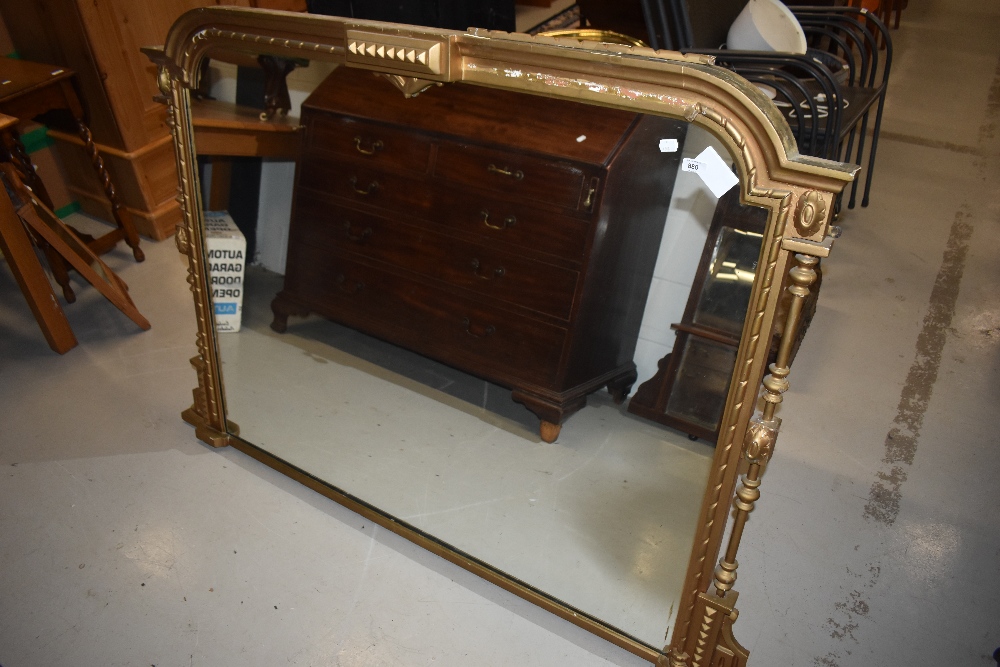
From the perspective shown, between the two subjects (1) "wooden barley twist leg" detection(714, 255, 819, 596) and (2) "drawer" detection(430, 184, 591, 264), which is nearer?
(1) "wooden barley twist leg" detection(714, 255, 819, 596)

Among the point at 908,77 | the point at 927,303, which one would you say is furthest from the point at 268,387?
the point at 908,77

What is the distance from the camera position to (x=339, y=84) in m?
1.78

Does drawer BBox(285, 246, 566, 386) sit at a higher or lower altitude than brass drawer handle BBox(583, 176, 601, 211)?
lower

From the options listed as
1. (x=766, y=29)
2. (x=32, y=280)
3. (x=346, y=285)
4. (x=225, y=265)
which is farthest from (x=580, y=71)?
(x=32, y=280)

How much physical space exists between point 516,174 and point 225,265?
0.92 metres

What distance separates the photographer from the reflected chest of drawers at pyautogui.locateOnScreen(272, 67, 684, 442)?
152 centimetres

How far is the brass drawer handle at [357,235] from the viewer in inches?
79.1

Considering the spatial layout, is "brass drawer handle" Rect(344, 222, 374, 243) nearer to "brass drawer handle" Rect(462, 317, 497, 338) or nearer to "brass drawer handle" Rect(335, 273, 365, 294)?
"brass drawer handle" Rect(335, 273, 365, 294)

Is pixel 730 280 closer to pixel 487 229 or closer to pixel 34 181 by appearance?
pixel 487 229

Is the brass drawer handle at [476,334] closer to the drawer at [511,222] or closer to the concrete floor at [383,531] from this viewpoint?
the drawer at [511,222]

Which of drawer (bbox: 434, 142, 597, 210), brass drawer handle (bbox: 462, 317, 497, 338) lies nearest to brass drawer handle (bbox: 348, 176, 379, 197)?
drawer (bbox: 434, 142, 597, 210)

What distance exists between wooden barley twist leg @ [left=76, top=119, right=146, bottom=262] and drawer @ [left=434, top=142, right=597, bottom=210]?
1828 mm

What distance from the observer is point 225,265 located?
2.06 metres

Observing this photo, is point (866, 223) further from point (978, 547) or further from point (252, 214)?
point (252, 214)
